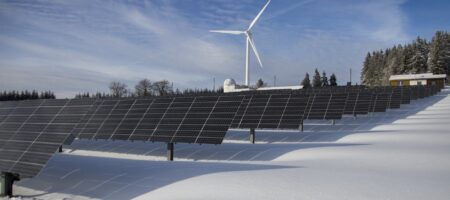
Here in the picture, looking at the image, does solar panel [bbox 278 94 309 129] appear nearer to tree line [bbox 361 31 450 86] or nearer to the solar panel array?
the solar panel array

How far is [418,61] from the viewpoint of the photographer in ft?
455

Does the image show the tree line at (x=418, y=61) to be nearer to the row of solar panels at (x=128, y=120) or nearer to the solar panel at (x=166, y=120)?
the row of solar panels at (x=128, y=120)

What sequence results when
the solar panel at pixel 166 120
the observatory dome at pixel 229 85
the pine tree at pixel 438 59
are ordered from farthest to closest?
the pine tree at pixel 438 59, the observatory dome at pixel 229 85, the solar panel at pixel 166 120

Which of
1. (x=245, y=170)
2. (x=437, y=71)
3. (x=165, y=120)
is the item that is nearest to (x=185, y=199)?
(x=245, y=170)

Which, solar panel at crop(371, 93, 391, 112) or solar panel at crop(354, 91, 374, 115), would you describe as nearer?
solar panel at crop(354, 91, 374, 115)

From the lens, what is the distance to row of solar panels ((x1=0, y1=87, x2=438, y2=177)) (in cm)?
1277

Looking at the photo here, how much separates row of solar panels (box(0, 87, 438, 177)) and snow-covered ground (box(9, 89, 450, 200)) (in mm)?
1530

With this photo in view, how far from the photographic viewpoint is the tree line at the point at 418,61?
129 meters

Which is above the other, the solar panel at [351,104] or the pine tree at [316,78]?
the pine tree at [316,78]

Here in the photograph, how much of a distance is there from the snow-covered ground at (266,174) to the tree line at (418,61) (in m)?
124

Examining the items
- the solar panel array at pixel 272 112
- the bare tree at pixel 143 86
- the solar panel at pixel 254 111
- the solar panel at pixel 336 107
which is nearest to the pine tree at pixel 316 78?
the bare tree at pixel 143 86

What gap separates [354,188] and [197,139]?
785 centimetres

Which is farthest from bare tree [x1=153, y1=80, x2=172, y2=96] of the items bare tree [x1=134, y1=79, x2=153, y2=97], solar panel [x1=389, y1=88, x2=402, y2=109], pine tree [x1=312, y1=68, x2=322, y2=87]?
solar panel [x1=389, y1=88, x2=402, y2=109]

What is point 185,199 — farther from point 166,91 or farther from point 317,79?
point 317,79
